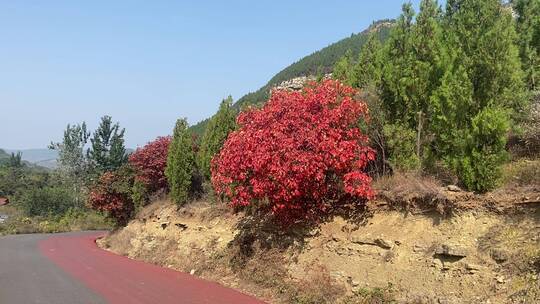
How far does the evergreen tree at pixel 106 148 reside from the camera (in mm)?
40312

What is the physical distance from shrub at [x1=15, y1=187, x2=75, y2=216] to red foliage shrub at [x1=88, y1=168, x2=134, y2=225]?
2637 centimetres

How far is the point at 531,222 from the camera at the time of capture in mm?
8195

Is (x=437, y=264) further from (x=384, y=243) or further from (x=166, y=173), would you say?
(x=166, y=173)

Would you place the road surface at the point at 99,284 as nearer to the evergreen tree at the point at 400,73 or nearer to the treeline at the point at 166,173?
the treeline at the point at 166,173

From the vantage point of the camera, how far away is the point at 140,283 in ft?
44.3

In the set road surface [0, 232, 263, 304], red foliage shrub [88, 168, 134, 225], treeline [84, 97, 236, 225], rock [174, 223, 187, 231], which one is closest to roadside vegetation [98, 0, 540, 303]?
Result: road surface [0, 232, 263, 304]

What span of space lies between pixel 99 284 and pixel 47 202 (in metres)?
42.5

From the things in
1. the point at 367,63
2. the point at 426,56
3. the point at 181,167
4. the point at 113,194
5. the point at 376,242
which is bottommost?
the point at 376,242

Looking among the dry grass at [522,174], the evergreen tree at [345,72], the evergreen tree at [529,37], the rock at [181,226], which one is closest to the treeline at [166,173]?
the rock at [181,226]

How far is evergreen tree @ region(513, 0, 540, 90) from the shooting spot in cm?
1303

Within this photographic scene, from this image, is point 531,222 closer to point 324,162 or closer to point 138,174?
point 324,162

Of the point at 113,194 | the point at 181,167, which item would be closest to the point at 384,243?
the point at 181,167

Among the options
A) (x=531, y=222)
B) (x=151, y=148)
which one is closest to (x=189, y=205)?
(x=151, y=148)

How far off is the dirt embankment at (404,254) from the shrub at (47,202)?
41.8 meters
